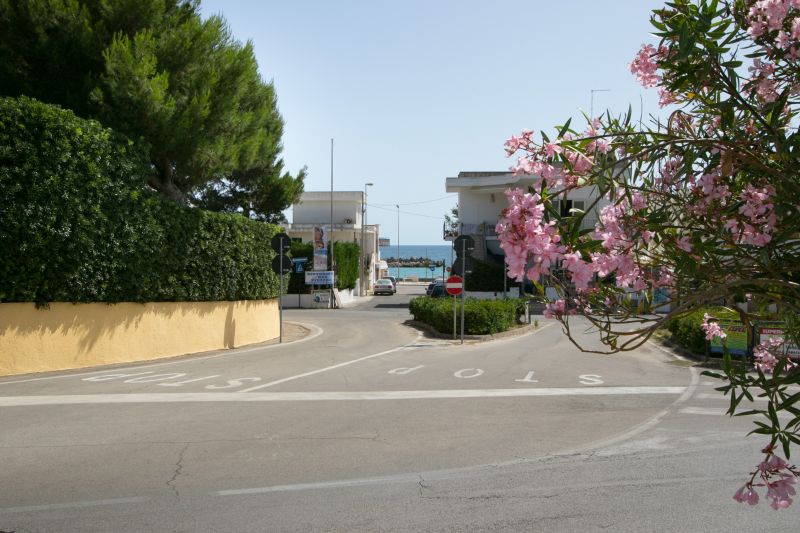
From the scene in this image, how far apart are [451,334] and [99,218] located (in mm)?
14303

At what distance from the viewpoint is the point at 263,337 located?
24.8 metres

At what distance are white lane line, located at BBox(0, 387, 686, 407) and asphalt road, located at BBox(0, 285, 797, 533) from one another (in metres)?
0.05

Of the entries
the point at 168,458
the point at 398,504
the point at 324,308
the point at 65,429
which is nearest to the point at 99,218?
the point at 65,429

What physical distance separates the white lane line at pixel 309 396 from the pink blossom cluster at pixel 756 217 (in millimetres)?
9836

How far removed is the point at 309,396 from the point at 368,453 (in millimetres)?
4244

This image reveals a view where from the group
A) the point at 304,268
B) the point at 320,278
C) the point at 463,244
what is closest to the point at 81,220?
the point at 463,244

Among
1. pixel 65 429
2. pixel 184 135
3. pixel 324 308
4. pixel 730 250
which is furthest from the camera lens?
pixel 324 308

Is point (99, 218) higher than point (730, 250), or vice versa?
point (99, 218)

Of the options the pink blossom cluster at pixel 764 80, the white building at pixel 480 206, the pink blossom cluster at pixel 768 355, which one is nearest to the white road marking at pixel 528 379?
the pink blossom cluster at pixel 768 355

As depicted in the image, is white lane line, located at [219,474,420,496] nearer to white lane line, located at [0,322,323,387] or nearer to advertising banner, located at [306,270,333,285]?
white lane line, located at [0,322,323,387]

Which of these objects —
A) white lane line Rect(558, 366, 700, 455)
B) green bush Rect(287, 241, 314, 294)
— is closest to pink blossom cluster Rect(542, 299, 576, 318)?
white lane line Rect(558, 366, 700, 455)

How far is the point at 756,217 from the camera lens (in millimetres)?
2895

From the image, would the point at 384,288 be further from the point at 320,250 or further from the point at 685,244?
the point at 685,244

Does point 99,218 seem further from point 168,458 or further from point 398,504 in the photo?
point 398,504
